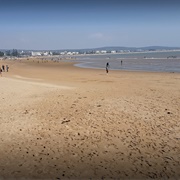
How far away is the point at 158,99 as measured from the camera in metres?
12.8

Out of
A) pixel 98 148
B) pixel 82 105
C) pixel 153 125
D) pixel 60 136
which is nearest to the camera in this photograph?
pixel 98 148

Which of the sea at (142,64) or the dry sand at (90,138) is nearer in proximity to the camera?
the dry sand at (90,138)

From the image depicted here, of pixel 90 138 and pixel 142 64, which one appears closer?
pixel 90 138

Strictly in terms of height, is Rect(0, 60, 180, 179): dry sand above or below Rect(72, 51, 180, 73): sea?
below

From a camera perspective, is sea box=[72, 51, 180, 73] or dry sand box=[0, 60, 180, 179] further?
sea box=[72, 51, 180, 73]

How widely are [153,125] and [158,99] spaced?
156 inches

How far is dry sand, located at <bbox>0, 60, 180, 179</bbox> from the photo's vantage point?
6.23 m

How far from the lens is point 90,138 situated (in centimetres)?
810

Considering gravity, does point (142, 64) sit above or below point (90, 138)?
above

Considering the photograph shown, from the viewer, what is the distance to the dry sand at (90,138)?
623cm

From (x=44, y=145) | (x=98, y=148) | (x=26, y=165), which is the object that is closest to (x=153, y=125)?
(x=98, y=148)

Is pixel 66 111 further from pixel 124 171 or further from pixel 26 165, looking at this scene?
pixel 124 171

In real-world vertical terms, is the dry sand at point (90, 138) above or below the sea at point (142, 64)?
below

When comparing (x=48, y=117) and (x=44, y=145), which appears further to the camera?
(x=48, y=117)
